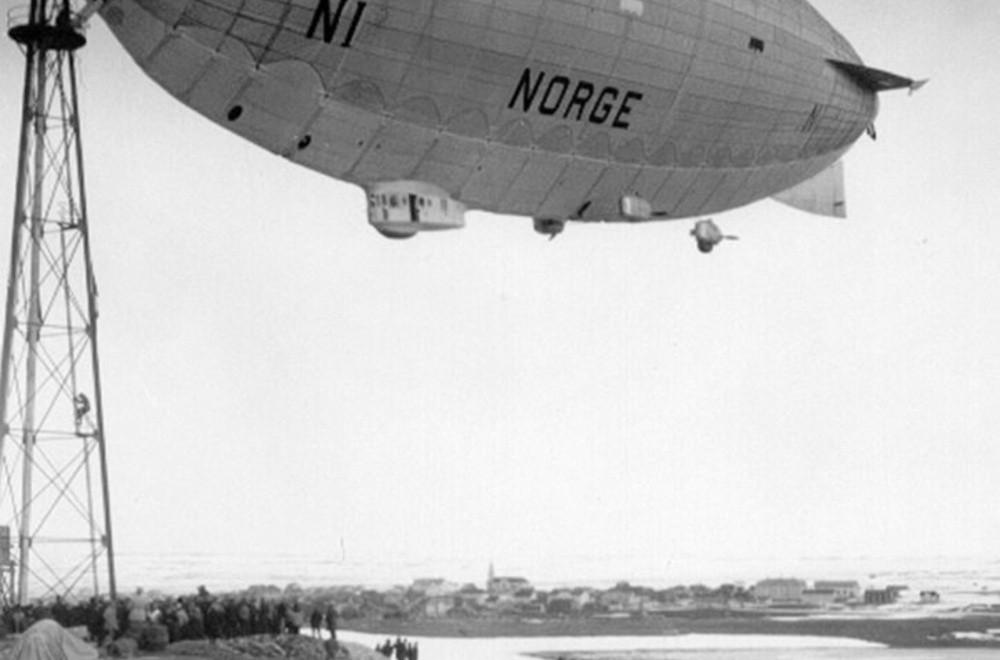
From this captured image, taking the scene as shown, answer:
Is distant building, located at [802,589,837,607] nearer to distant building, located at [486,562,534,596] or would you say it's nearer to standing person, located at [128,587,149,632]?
distant building, located at [486,562,534,596]

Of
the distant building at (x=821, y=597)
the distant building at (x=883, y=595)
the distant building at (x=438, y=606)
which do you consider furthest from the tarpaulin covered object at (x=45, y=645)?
the distant building at (x=821, y=597)

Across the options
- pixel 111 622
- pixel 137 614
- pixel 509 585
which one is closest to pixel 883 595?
pixel 509 585

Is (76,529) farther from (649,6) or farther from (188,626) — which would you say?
(649,6)

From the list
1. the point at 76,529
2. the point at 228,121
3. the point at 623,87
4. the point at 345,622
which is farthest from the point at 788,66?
the point at 345,622

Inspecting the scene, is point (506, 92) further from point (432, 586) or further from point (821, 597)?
point (821, 597)

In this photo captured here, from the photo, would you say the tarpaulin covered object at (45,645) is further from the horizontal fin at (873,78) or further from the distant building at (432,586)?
the distant building at (432,586)
